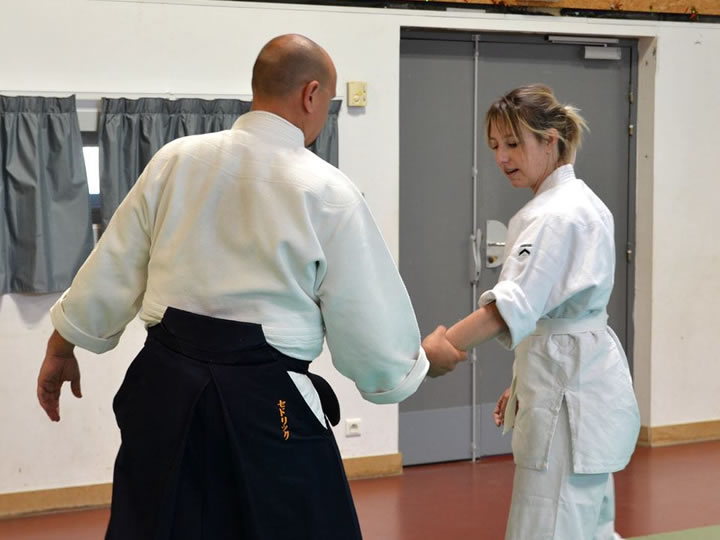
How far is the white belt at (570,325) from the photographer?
2609 mm

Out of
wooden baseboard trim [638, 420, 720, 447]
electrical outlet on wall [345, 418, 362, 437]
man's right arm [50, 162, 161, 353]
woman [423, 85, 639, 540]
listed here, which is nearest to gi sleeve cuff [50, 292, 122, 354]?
man's right arm [50, 162, 161, 353]

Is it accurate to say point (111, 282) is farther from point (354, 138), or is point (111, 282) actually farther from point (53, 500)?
point (354, 138)

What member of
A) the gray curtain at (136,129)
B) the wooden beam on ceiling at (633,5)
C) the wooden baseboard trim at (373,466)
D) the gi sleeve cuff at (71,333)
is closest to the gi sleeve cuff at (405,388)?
the gi sleeve cuff at (71,333)

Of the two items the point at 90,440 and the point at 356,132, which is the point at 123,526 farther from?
the point at 356,132

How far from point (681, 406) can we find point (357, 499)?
2.05 m

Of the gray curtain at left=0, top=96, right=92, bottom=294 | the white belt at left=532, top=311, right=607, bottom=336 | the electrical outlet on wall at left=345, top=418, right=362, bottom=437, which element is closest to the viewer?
the white belt at left=532, top=311, right=607, bottom=336

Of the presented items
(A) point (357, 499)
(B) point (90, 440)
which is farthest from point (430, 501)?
(B) point (90, 440)

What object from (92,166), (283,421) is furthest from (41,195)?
(283,421)

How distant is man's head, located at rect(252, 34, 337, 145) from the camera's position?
2107 mm

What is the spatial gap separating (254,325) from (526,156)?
3.41 ft

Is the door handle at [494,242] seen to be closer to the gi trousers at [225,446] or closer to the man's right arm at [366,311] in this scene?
the man's right arm at [366,311]

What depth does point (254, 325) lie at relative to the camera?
2014 mm

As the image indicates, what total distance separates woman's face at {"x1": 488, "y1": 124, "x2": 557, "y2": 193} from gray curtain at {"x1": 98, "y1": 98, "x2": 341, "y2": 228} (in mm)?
1971

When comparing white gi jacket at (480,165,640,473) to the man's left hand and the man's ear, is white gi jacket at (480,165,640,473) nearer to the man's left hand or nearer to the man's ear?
the man's ear
